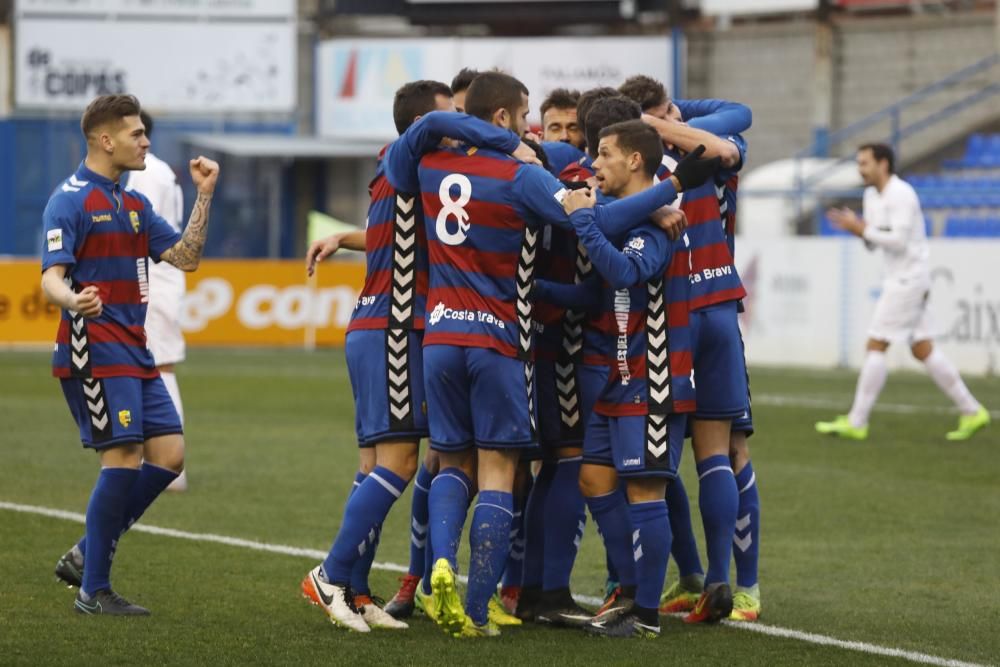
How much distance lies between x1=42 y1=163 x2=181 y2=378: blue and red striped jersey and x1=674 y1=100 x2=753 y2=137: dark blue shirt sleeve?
7.55 ft

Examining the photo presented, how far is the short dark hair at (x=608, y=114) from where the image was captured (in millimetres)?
6922

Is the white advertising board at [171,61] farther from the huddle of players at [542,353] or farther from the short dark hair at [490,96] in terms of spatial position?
the short dark hair at [490,96]

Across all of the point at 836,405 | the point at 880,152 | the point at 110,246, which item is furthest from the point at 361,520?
the point at 836,405

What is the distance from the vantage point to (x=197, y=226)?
7453mm

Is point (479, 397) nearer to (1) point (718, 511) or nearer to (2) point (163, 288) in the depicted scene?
(1) point (718, 511)

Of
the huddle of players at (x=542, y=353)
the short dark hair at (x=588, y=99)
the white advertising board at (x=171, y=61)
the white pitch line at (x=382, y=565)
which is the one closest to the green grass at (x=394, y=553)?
the white pitch line at (x=382, y=565)

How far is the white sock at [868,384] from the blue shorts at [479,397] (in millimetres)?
7430

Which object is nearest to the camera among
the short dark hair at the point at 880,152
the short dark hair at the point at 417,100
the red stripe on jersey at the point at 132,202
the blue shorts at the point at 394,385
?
the blue shorts at the point at 394,385

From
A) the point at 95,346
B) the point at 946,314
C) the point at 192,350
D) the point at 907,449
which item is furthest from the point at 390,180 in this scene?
the point at 192,350

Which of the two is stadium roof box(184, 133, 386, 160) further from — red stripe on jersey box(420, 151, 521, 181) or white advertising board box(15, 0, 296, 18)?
red stripe on jersey box(420, 151, 521, 181)

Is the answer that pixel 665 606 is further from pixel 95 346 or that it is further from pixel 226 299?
pixel 226 299

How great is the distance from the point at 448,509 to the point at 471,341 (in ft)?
2.07

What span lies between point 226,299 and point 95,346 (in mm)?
18559

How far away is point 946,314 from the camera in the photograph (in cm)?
2030
